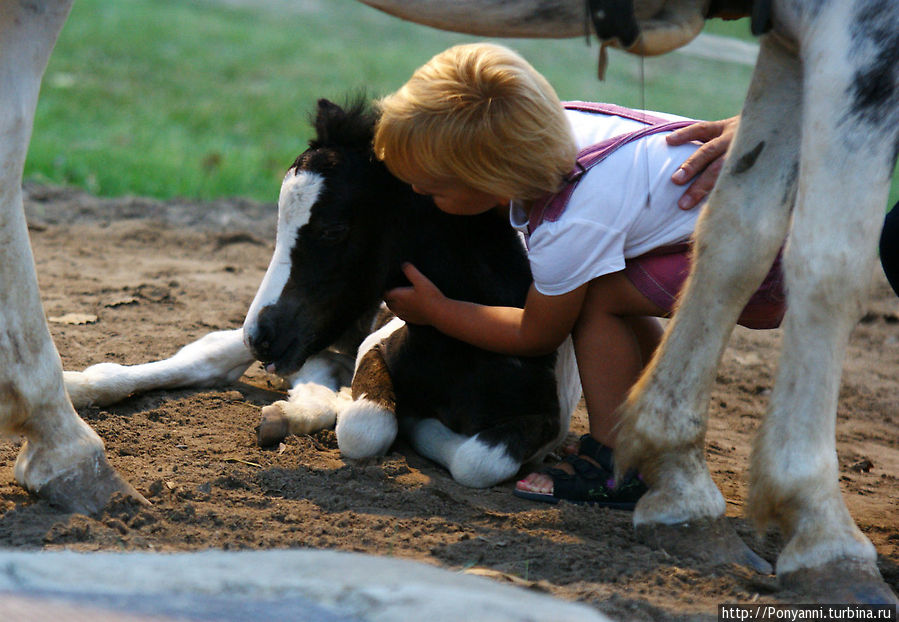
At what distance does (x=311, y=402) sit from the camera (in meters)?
3.37

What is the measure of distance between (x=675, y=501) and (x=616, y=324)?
660mm

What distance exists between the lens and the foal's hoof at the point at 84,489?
2381 millimetres

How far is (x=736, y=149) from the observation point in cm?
244

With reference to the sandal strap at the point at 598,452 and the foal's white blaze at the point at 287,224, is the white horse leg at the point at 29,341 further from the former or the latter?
the sandal strap at the point at 598,452

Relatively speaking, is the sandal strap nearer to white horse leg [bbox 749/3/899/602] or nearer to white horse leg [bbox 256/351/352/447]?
white horse leg [bbox 749/3/899/602]

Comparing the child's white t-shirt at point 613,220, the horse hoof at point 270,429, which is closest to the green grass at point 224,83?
the child's white t-shirt at point 613,220

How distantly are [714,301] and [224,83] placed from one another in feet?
34.2

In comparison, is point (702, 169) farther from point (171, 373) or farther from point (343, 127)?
point (171, 373)

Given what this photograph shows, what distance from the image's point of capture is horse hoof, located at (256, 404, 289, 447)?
10.1 feet

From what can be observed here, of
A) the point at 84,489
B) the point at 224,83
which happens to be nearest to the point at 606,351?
the point at 84,489

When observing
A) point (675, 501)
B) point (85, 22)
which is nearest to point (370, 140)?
point (675, 501)

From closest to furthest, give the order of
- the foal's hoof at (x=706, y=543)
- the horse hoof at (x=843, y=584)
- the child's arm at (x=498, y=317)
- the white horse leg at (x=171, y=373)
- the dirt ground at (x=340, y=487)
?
the horse hoof at (x=843, y=584), the dirt ground at (x=340, y=487), the foal's hoof at (x=706, y=543), the child's arm at (x=498, y=317), the white horse leg at (x=171, y=373)

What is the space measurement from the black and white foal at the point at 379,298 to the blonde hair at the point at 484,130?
274 mm

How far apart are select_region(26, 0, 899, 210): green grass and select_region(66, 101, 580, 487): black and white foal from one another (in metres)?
2.45
